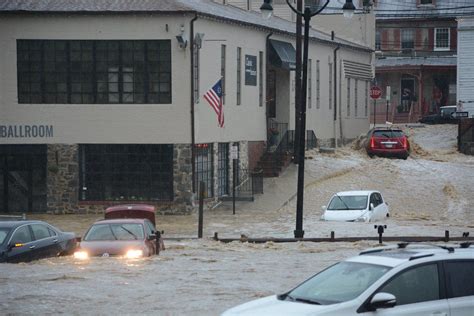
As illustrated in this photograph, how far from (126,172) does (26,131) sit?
14.1 ft

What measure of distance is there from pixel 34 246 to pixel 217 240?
7820 millimetres

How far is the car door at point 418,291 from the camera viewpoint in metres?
13.0

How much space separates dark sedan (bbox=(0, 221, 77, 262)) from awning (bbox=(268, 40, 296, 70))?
26.9 meters

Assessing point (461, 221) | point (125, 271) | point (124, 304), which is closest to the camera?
point (124, 304)

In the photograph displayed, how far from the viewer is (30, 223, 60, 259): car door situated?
25125mm

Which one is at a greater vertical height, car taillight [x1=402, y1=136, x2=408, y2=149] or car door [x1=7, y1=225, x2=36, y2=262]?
car taillight [x1=402, y1=136, x2=408, y2=149]

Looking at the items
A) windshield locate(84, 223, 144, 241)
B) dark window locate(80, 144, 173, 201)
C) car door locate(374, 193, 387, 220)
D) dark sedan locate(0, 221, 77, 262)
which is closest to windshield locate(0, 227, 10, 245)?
dark sedan locate(0, 221, 77, 262)

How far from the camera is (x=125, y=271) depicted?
21.7 meters

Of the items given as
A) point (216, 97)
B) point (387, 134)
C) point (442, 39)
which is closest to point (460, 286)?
point (216, 97)

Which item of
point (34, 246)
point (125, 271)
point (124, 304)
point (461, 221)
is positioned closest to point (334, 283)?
point (124, 304)

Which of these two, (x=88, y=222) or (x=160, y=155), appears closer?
(x=88, y=222)

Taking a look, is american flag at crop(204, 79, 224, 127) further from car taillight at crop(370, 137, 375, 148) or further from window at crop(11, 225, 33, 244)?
window at crop(11, 225, 33, 244)

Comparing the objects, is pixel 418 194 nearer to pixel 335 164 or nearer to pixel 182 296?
pixel 335 164

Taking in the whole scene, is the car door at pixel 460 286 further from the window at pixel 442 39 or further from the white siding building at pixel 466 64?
the window at pixel 442 39
